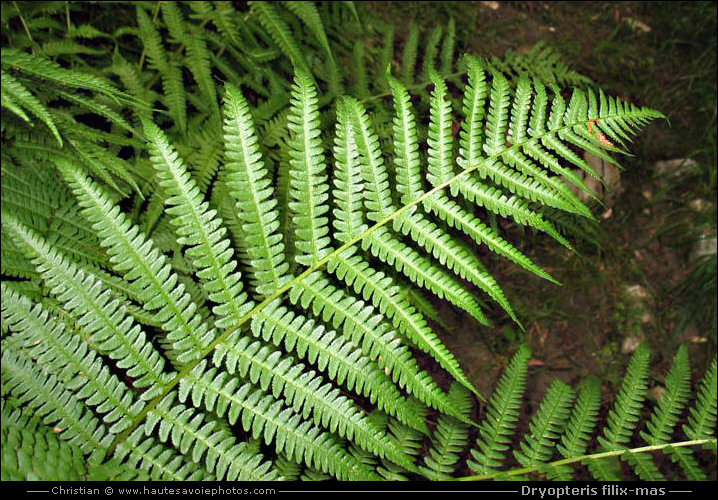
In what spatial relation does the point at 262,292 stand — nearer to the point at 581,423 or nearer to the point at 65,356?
the point at 65,356

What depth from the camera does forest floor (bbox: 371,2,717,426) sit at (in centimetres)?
362

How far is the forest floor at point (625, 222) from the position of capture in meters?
3.62

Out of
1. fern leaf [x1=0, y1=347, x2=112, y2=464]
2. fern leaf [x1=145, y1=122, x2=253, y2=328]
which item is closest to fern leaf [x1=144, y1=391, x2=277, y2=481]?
fern leaf [x1=0, y1=347, x2=112, y2=464]

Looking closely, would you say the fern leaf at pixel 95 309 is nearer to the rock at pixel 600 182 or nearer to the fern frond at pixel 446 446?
the fern frond at pixel 446 446

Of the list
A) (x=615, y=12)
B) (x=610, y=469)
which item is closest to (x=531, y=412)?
(x=610, y=469)

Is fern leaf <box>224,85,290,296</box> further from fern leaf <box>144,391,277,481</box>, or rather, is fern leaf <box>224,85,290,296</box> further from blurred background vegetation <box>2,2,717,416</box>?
blurred background vegetation <box>2,2,717,416</box>

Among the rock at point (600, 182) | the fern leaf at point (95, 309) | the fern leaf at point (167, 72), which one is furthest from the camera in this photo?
the rock at point (600, 182)

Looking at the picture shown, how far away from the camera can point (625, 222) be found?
4.06 m

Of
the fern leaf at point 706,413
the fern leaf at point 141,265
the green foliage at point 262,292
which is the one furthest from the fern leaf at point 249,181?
the fern leaf at point 706,413

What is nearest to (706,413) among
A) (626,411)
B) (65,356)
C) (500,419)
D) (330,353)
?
(626,411)

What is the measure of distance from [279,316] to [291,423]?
1.14ft

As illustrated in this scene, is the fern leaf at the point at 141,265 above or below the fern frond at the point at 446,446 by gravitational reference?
above

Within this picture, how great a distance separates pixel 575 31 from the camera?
4547 millimetres
